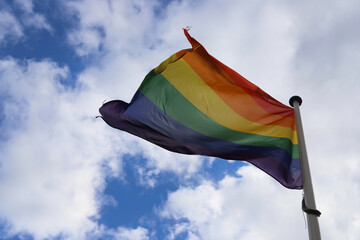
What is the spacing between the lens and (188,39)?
8.62 m

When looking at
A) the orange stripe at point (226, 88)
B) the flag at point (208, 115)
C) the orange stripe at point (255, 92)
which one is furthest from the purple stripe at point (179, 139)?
the orange stripe at point (255, 92)

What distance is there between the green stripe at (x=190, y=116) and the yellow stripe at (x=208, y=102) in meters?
0.10

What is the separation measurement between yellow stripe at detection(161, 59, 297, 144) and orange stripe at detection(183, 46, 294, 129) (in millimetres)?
103

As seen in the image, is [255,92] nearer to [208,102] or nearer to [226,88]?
[226,88]

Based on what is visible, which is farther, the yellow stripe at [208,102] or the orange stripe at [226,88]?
the orange stripe at [226,88]

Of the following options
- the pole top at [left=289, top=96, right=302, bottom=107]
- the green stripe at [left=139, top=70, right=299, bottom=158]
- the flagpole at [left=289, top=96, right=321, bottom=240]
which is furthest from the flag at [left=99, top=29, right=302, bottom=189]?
the flagpole at [left=289, top=96, right=321, bottom=240]

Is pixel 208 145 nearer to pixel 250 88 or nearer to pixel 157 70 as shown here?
pixel 250 88

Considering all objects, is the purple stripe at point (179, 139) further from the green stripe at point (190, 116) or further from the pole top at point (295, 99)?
the pole top at point (295, 99)

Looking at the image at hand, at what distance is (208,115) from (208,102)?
0.36 metres

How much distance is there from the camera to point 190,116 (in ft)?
29.4

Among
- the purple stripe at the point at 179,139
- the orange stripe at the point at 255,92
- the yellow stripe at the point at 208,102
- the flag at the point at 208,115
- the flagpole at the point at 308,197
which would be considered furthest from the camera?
the orange stripe at the point at 255,92

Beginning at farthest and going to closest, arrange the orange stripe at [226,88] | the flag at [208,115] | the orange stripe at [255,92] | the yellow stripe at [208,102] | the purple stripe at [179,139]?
the orange stripe at [226,88] → the orange stripe at [255,92] → the yellow stripe at [208,102] → the flag at [208,115] → the purple stripe at [179,139]

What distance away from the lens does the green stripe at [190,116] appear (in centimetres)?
793

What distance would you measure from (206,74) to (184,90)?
70 centimetres
